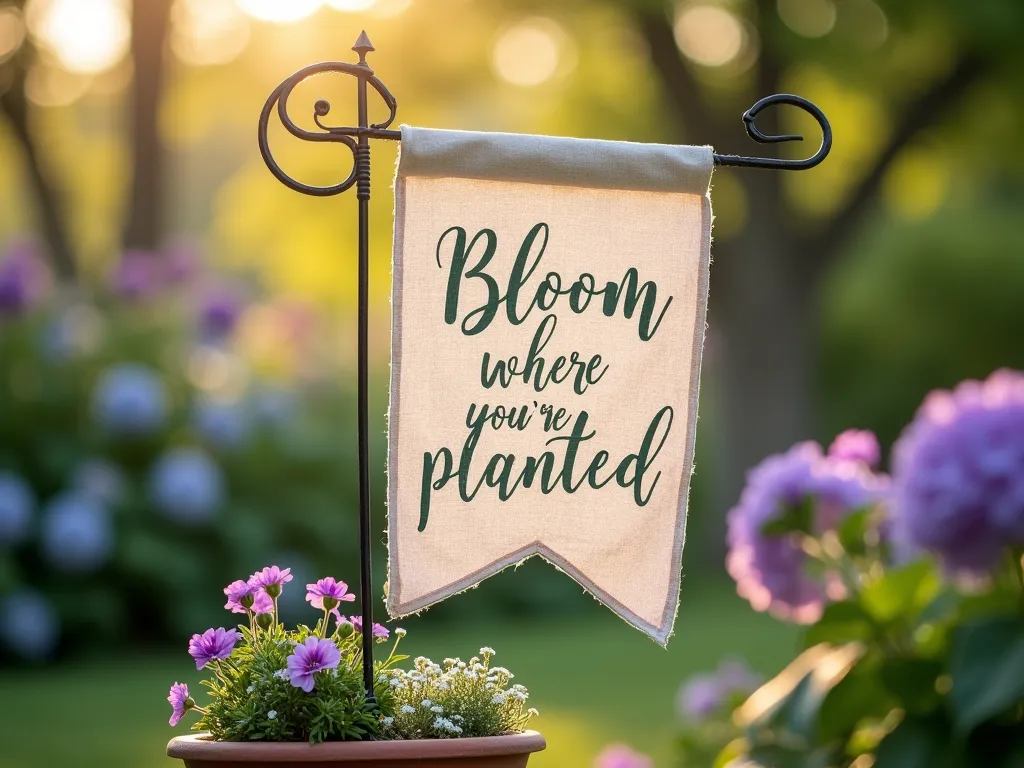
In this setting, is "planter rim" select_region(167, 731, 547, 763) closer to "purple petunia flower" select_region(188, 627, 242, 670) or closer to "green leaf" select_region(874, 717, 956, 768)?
"purple petunia flower" select_region(188, 627, 242, 670)

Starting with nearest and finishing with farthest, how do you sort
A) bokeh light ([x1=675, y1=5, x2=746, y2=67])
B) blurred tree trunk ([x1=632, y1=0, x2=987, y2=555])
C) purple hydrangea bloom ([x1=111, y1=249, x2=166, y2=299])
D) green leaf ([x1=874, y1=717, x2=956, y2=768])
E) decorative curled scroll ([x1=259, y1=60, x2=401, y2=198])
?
1. decorative curled scroll ([x1=259, y1=60, x2=401, y2=198])
2. green leaf ([x1=874, y1=717, x2=956, y2=768])
3. purple hydrangea bloom ([x1=111, y1=249, x2=166, y2=299])
4. blurred tree trunk ([x1=632, y1=0, x2=987, y2=555])
5. bokeh light ([x1=675, y1=5, x2=746, y2=67])

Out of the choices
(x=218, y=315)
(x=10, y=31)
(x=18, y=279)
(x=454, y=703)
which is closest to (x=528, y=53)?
(x=10, y=31)

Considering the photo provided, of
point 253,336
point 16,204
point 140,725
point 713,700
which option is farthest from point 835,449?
point 16,204

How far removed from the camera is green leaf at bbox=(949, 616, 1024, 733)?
2.37m

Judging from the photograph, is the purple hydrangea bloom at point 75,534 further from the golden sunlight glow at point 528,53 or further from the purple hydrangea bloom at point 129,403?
the golden sunlight glow at point 528,53

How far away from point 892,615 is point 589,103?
11.2 metres

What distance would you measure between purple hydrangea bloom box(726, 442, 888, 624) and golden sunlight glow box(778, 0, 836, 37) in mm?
7736

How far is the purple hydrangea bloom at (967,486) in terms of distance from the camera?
2.70m

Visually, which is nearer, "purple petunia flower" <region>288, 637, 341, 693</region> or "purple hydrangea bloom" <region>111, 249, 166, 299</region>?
"purple petunia flower" <region>288, 637, 341, 693</region>

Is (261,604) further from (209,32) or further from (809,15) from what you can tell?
(209,32)

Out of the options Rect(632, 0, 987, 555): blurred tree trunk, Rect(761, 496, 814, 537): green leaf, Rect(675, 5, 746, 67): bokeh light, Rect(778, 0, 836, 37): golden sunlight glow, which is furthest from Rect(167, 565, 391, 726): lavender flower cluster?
Rect(675, 5, 746, 67): bokeh light

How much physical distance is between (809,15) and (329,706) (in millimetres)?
9481

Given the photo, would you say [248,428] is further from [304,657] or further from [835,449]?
[304,657]

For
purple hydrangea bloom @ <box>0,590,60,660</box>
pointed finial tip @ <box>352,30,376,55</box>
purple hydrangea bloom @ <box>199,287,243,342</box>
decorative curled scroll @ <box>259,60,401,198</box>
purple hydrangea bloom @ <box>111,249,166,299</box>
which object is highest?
purple hydrangea bloom @ <box>111,249,166,299</box>
